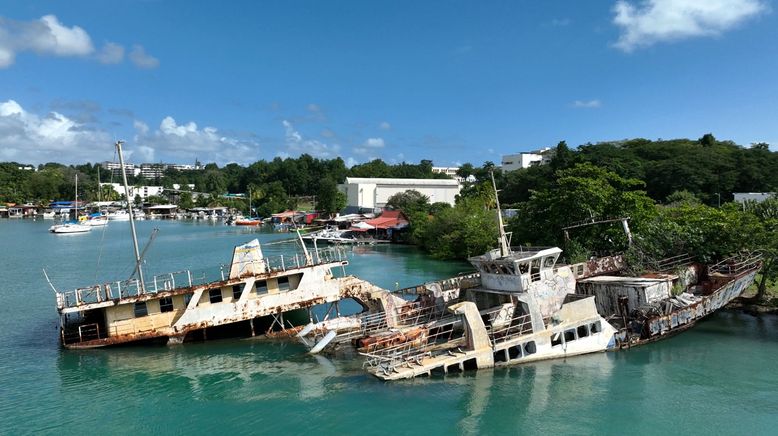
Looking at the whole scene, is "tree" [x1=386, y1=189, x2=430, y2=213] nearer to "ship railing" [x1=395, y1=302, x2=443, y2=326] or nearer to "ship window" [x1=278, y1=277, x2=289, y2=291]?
"ship railing" [x1=395, y1=302, x2=443, y2=326]

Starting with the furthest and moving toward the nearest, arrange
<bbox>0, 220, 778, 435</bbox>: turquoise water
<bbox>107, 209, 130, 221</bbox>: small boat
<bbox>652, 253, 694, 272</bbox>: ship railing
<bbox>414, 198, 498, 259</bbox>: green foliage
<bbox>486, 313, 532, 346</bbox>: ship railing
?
<bbox>107, 209, 130, 221</bbox>: small boat → <bbox>414, 198, 498, 259</bbox>: green foliage → <bbox>652, 253, 694, 272</bbox>: ship railing → <bbox>486, 313, 532, 346</bbox>: ship railing → <bbox>0, 220, 778, 435</bbox>: turquoise water

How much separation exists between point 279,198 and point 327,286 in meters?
120

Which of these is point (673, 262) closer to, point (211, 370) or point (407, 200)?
point (211, 370)

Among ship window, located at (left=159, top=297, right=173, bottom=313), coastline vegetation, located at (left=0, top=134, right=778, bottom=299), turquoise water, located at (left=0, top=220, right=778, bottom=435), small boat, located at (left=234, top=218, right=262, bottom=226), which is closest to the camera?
turquoise water, located at (left=0, top=220, right=778, bottom=435)

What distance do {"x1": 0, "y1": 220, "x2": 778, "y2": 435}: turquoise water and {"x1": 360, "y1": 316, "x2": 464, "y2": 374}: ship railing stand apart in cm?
78

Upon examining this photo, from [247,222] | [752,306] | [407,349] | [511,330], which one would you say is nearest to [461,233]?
[752,306]

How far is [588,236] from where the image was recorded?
133ft

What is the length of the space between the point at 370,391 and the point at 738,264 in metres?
24.4

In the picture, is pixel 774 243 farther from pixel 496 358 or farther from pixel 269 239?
pixel 269 239

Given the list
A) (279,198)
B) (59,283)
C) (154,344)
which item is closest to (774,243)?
(154,344)

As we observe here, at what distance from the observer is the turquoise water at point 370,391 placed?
63.7 feet

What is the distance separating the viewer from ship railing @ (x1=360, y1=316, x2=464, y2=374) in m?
22.7

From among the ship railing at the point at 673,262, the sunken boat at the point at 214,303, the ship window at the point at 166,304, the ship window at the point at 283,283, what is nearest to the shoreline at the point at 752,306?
the ship railing at the point at 673,262

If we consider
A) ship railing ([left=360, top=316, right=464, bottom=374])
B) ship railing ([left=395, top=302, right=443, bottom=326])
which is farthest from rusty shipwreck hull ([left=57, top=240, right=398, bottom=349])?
ship railing ([left=360, top=316, right=464, bottom=374])
